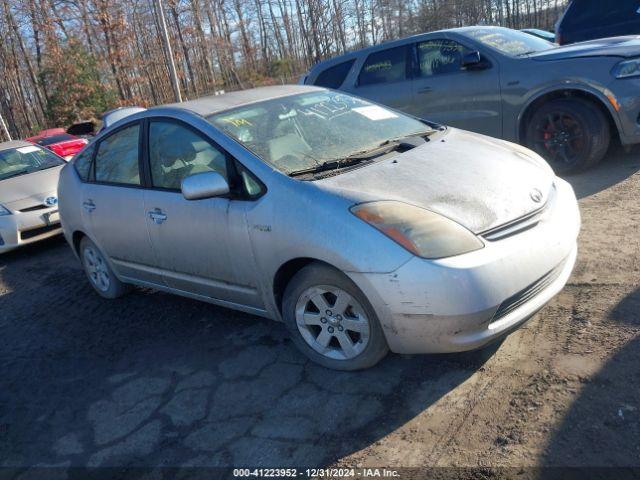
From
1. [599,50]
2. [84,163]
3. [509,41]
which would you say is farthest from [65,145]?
[599,50]

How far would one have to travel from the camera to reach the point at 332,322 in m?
3.08

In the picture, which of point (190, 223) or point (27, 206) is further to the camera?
point (27, 206)

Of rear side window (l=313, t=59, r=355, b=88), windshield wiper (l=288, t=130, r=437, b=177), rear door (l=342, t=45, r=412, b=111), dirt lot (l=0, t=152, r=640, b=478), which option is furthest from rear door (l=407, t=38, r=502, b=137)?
windshield wiper (l=288, t=130, r=437, b=177)

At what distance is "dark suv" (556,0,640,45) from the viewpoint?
338 inches

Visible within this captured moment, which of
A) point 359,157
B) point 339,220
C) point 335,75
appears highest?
point 335,75

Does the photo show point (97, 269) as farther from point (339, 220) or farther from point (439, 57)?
point (439, 57)

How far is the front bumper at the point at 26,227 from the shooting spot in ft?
23.2

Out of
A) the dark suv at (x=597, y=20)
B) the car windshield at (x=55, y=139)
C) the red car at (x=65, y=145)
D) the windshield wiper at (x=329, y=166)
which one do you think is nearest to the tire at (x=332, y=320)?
the windshield wiper at (x=329, y=166)

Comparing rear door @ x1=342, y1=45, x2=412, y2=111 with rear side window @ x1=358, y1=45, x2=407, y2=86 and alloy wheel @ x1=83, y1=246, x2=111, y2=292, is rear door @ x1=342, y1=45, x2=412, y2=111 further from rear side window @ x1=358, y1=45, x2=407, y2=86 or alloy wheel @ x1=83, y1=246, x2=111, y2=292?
alloy wheel @ x1=83, y1=246, x2=111, y2=292

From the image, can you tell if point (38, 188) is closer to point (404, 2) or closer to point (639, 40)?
point (639, 40)

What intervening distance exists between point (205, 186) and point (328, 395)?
4.56ft

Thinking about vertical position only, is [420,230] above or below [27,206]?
above

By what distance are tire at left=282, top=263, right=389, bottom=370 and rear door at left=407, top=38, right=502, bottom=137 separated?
4118mm

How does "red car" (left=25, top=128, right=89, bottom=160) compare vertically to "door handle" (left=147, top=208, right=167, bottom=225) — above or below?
below
